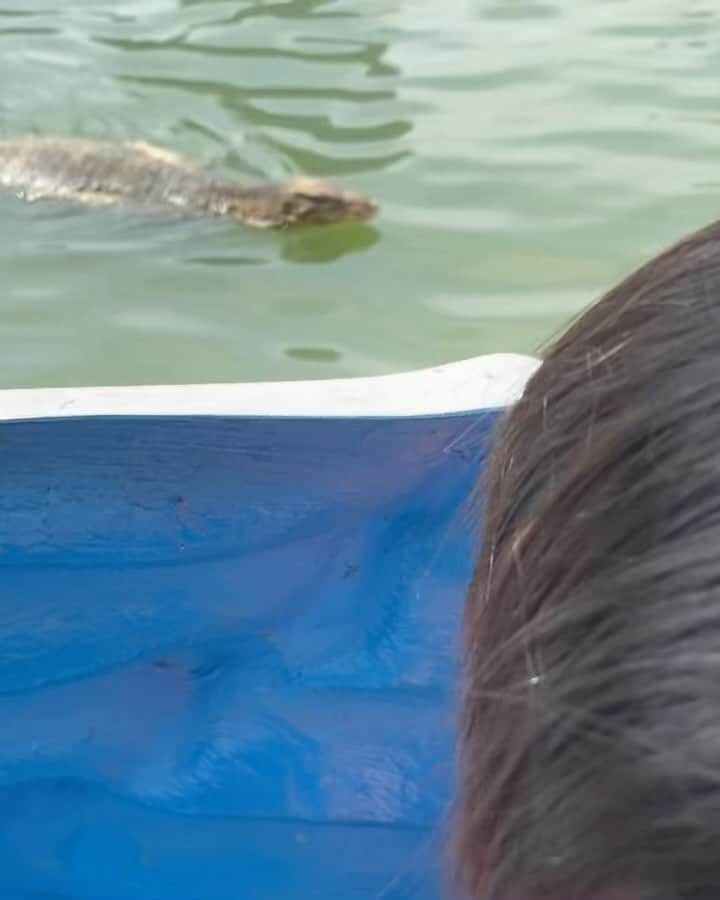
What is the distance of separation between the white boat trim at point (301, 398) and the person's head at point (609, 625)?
0.79 metres

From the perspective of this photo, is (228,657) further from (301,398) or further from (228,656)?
(301,398)

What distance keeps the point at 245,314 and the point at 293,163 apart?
0.99m

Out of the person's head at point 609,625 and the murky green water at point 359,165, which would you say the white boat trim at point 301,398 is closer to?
the person's head at point 609,625

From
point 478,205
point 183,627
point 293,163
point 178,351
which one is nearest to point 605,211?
point 478,205

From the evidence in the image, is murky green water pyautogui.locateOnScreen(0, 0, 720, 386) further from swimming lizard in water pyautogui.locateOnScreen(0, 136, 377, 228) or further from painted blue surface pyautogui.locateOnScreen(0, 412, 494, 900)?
painted blue surface pyautogui.locateOnScreen(0, 412, 494, 900)

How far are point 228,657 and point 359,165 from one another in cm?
247

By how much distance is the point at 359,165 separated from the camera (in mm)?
4086

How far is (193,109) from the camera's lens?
4.53 meters

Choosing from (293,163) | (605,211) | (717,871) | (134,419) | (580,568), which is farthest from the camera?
(293,163)

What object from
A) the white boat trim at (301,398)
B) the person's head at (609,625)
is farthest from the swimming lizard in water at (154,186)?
the person's head at (609,625)

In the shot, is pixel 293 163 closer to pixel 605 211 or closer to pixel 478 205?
pixel 478 205

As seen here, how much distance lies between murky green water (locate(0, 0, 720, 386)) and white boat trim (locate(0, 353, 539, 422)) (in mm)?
1268

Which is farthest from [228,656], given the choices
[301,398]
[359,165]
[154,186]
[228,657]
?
[359,165]

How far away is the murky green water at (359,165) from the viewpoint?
323cm
